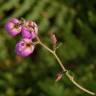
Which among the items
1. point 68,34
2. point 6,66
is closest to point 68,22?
point 68,34

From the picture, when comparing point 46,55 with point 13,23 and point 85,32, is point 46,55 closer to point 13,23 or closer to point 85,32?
point 85,32

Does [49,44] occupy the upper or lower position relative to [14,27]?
lower

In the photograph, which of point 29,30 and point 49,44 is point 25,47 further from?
point 49,44

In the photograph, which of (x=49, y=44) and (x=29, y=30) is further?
(x=49, y=44)

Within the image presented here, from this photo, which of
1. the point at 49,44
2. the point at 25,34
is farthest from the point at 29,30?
the point at 49,44

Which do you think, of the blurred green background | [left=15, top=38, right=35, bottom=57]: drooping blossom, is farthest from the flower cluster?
the blurred green background

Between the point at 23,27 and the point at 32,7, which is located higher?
the point at 23,27

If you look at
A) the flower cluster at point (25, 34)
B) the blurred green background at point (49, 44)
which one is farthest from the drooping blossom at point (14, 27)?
the blurred green background at point (49, 44)

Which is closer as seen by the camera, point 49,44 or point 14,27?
point 14,27
